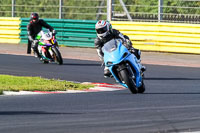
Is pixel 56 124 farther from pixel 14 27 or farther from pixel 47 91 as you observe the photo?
pixel 14 27

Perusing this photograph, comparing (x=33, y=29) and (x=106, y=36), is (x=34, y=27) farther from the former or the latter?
(x=106, y=36)

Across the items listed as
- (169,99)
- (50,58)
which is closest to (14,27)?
(50,58)

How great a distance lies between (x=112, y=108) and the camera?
355 inches

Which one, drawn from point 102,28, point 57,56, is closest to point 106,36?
point 102,28

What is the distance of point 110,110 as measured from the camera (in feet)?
28.8

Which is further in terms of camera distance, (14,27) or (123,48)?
(14,27)

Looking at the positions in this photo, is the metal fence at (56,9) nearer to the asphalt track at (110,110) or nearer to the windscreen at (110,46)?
the asphalt track at (110,110)

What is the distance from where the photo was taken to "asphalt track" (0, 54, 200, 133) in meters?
7.23

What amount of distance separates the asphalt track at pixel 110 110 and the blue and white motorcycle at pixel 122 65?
0.25m

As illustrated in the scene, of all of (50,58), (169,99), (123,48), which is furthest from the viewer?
(50,58)

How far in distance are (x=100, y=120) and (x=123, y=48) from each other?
3.37m

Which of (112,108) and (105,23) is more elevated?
(105,23)

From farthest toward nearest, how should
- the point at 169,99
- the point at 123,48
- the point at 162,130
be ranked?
the point at 123,48 < the point at 169,99 < the point at 162,130

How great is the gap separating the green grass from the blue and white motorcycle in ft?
4.46
